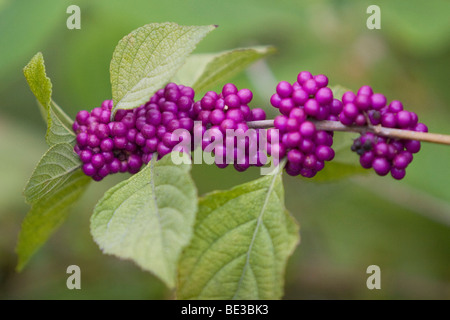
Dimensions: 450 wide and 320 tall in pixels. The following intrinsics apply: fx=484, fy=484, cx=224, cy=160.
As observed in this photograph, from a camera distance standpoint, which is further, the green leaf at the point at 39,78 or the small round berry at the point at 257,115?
the small round berry at the point at 257,115

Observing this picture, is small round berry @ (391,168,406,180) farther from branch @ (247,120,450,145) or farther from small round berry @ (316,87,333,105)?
small round berry @ (316,87,333,105)

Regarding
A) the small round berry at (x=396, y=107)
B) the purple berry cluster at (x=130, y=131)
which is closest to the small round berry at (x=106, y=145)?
the purple berry cluster at (x=130, y=131)

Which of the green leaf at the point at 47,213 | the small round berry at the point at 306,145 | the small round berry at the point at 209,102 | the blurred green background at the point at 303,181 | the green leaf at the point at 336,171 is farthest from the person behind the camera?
the blurred green background at the point at 303,181

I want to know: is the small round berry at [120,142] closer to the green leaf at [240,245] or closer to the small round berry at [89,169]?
the small round berry at [89,169]

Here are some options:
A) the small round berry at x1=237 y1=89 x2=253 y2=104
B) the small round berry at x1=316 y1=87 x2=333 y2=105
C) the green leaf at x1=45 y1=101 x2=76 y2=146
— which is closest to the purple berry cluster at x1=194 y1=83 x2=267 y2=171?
the small round berry at x1=237 y1=89 x2=253 y2=104

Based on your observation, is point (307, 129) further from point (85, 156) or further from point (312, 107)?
point (85, 156)
